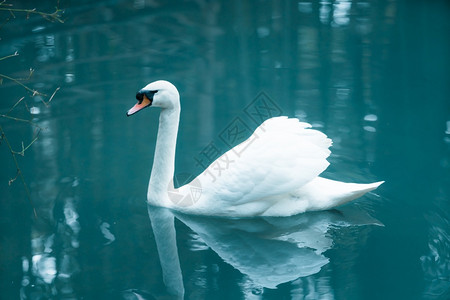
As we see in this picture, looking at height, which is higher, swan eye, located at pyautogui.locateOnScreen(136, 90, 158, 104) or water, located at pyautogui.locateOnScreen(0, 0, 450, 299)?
swan eye, located at pyautogui.locateOnScreen(136, 90, 158, 104)

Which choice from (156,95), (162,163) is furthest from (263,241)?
(156,95)

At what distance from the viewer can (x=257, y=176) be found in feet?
13.9

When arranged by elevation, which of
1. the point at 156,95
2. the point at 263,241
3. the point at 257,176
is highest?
the point at 156,95

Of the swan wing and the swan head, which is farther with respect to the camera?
the swan head

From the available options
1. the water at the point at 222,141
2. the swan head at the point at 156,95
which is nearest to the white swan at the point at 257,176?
the swan head at the point at 156,95

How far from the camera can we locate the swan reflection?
12.9 ft

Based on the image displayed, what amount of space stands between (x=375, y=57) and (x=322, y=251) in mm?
3949

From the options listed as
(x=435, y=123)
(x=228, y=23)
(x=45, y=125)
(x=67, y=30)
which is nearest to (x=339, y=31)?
(x=228, y=23)

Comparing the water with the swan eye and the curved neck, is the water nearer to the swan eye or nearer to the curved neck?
the curved neck

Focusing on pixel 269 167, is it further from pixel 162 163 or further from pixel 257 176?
pixel 162 163

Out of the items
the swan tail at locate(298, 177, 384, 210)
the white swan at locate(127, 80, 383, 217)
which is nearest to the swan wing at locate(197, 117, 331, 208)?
the white swan at locate(127, 80, 383, 217)

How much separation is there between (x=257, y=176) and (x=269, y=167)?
0.10m

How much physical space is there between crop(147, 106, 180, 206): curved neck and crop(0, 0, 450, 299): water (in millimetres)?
141

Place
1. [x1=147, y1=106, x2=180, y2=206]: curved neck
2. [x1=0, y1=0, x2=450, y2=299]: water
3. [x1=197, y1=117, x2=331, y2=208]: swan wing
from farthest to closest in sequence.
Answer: [x1=147, y1=106, x2=180, y2=206]: curved neck < [x1=197, y1=117, x2=331, y2=208]: swan wing < [x1=0, y1=0, x2=450, y2=299]: water
